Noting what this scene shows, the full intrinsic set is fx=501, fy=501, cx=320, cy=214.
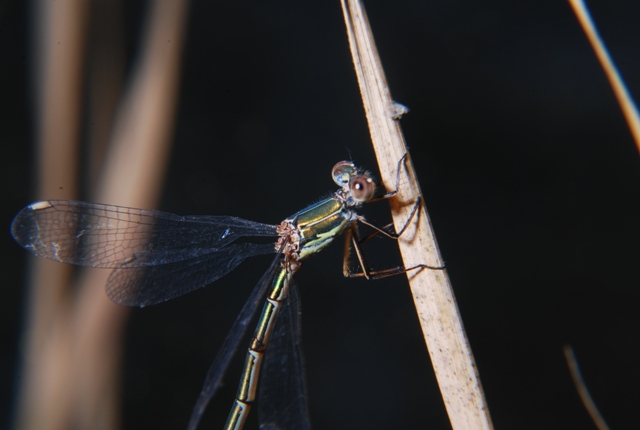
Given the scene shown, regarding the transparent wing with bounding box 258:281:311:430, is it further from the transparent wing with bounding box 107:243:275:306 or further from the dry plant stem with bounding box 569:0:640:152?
the dry plant stem with bounding box 569:0:640:152

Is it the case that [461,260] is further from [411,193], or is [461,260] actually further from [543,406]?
[411,193]

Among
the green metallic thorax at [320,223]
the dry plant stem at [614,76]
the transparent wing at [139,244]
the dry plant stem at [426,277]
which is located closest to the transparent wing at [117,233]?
the transparent wing at [139,244]

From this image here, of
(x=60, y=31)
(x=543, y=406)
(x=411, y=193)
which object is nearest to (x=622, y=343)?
(x=543, y=406)

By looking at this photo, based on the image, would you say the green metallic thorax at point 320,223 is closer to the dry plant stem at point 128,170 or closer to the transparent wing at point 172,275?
the transparent wing at point 172,275

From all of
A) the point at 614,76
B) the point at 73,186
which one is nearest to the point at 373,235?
the point at 614,76

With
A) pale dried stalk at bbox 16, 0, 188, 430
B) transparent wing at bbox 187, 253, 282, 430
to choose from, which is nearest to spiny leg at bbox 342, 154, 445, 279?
transparent wing at bbox 187, 253, 282, 430

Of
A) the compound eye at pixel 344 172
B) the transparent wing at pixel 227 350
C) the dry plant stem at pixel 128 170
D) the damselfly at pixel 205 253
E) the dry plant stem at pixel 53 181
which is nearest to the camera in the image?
the transparent wing at pixel 227 350

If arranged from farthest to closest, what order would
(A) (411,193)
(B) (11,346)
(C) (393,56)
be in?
(C) (393,56) < (B) (11,346) < (A) (411,193)
